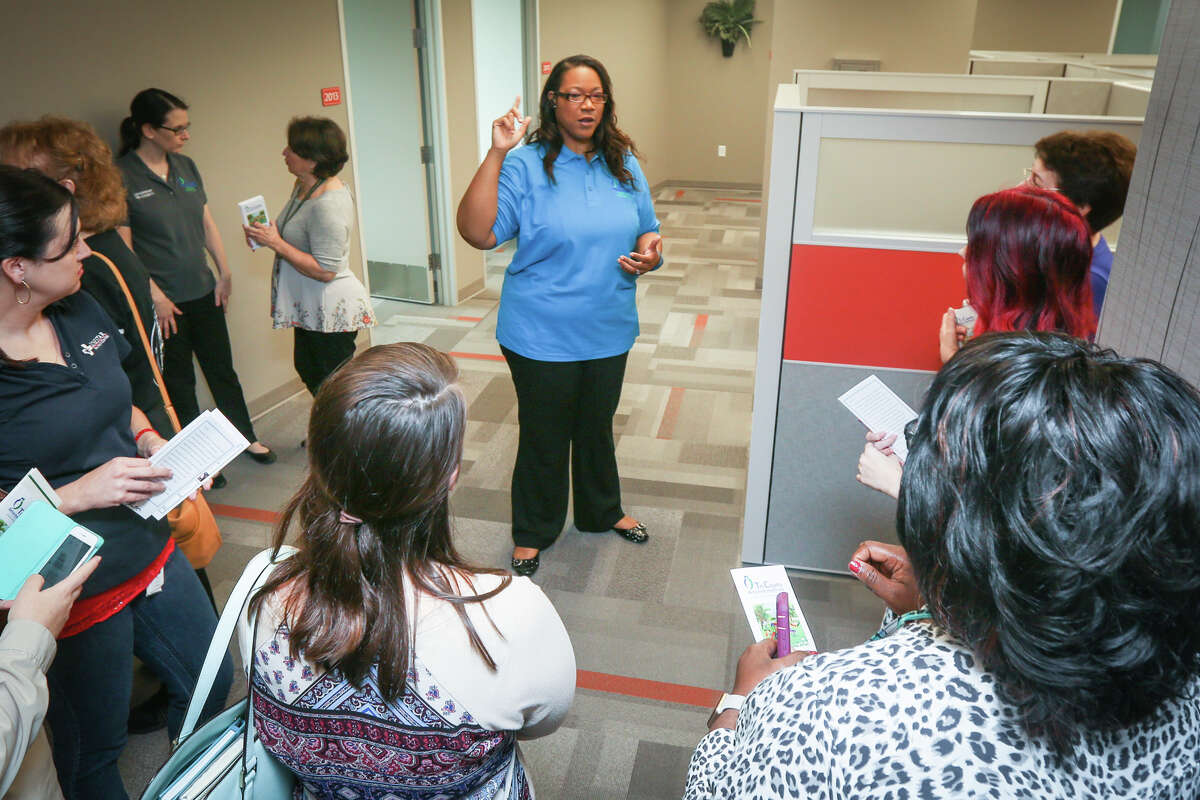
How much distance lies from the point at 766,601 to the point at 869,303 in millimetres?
1179

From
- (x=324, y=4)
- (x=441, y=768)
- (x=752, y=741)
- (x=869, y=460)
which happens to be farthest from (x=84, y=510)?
(x=324, y=4)

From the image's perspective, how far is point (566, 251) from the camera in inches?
95.3

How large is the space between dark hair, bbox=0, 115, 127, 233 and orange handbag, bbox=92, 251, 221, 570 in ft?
0.97

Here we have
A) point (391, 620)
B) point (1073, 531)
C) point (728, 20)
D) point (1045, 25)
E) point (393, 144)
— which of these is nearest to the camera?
point (1073, 531)

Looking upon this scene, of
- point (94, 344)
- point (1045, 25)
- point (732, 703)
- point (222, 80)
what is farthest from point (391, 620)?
point (1045, 25)

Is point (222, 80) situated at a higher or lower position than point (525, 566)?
higher

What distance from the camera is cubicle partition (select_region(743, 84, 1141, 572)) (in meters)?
2.20

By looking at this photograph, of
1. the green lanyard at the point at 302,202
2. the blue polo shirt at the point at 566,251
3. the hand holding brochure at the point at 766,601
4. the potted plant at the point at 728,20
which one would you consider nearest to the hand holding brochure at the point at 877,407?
the hand holding brochure at the point at 766,601

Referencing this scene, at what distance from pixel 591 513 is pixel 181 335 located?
167 cm

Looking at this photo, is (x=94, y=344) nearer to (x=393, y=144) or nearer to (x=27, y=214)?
(x=27, y=214)

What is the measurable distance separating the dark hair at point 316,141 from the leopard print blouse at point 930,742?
2.80 meters

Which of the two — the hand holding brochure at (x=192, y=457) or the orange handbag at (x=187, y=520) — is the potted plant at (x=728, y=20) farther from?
the hand holding brochure at (x=192, y=457)

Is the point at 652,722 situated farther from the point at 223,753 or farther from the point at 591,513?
the point at 223,753

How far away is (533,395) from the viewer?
2.57 metres
